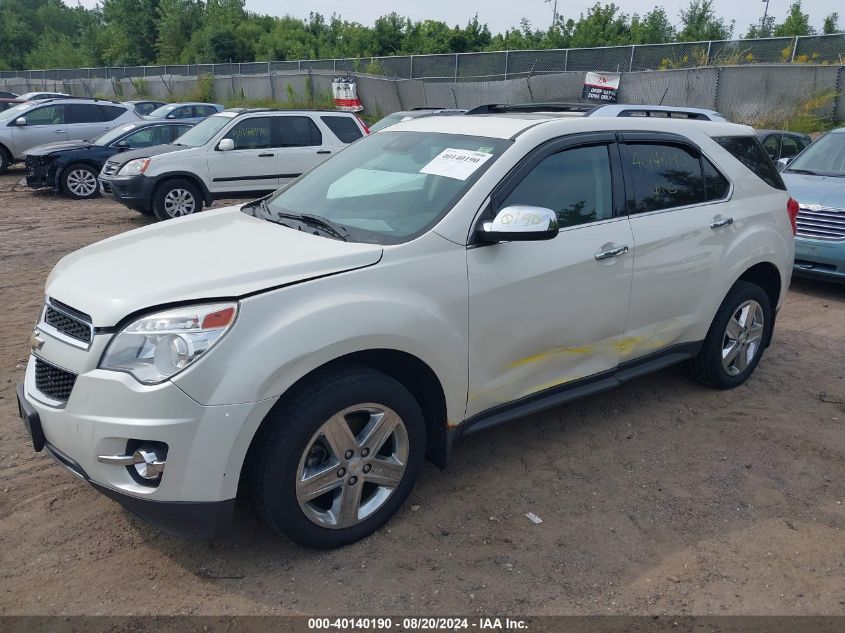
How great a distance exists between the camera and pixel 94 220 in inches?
455

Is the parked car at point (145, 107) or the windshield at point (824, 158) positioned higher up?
the windshield at point (824, 158)

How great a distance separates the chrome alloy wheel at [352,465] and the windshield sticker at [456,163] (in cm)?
123

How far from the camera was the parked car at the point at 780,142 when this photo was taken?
464 inches

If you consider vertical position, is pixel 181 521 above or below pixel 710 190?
below

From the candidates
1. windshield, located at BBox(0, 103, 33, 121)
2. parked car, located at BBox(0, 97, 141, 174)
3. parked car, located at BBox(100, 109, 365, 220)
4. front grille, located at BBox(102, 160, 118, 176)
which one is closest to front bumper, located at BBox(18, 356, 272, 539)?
parked car, located at BBox(100, 109, 365, 220)

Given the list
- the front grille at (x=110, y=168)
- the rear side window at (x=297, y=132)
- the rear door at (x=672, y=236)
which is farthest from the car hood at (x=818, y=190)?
the front grille at (x=110, y=168)

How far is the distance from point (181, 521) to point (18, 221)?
10.3 metres

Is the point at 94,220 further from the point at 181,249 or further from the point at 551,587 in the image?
the point at 551,587

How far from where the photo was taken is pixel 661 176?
4.27 metres

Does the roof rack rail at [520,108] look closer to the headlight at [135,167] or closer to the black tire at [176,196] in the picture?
the black tire at [176,196]

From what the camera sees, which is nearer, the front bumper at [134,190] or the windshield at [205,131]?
the front bumper at [134,190]

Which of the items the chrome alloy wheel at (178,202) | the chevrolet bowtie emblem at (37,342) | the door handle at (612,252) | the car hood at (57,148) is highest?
the door handle at (612,252)

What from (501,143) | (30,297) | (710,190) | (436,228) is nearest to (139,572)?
(436,228)

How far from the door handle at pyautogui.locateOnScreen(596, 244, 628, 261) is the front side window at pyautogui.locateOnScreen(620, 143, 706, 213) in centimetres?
27
